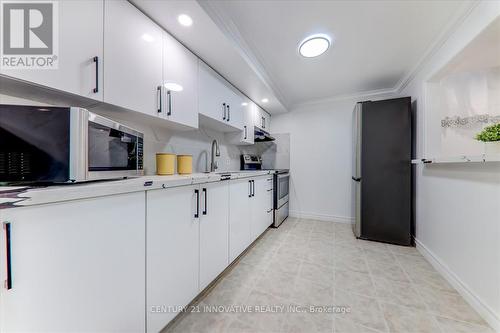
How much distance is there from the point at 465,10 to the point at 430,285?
2.21 metres

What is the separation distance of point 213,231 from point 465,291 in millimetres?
1977

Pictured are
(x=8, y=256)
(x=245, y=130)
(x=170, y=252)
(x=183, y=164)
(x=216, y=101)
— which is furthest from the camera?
(x=245, y=130)

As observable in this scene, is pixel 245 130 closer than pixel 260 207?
No

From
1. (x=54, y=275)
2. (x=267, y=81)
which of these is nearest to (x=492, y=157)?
(x=267, y=81)

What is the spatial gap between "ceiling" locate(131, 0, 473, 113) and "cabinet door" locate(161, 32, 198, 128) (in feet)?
0.35

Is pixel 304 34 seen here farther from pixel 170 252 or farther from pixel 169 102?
pixel 170 252

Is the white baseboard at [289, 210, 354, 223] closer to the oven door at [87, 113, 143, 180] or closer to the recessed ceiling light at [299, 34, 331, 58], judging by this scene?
the recessed ceiling light at [299, 34, 331, 58]

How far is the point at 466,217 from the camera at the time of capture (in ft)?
4.75

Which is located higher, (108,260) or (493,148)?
(493,148)

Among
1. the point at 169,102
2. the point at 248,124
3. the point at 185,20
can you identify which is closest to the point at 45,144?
the point at 169,102

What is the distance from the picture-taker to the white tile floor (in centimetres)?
118

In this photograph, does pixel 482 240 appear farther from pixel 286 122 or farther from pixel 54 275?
pixel 286 122

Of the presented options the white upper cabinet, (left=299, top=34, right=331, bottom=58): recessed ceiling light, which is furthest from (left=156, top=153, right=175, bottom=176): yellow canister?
Answer: (left=299, top=34, right=331, bottom=58): recessed ceiling light

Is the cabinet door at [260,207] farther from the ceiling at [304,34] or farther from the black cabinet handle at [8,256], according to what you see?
the black cabinet handle at [8,256]
